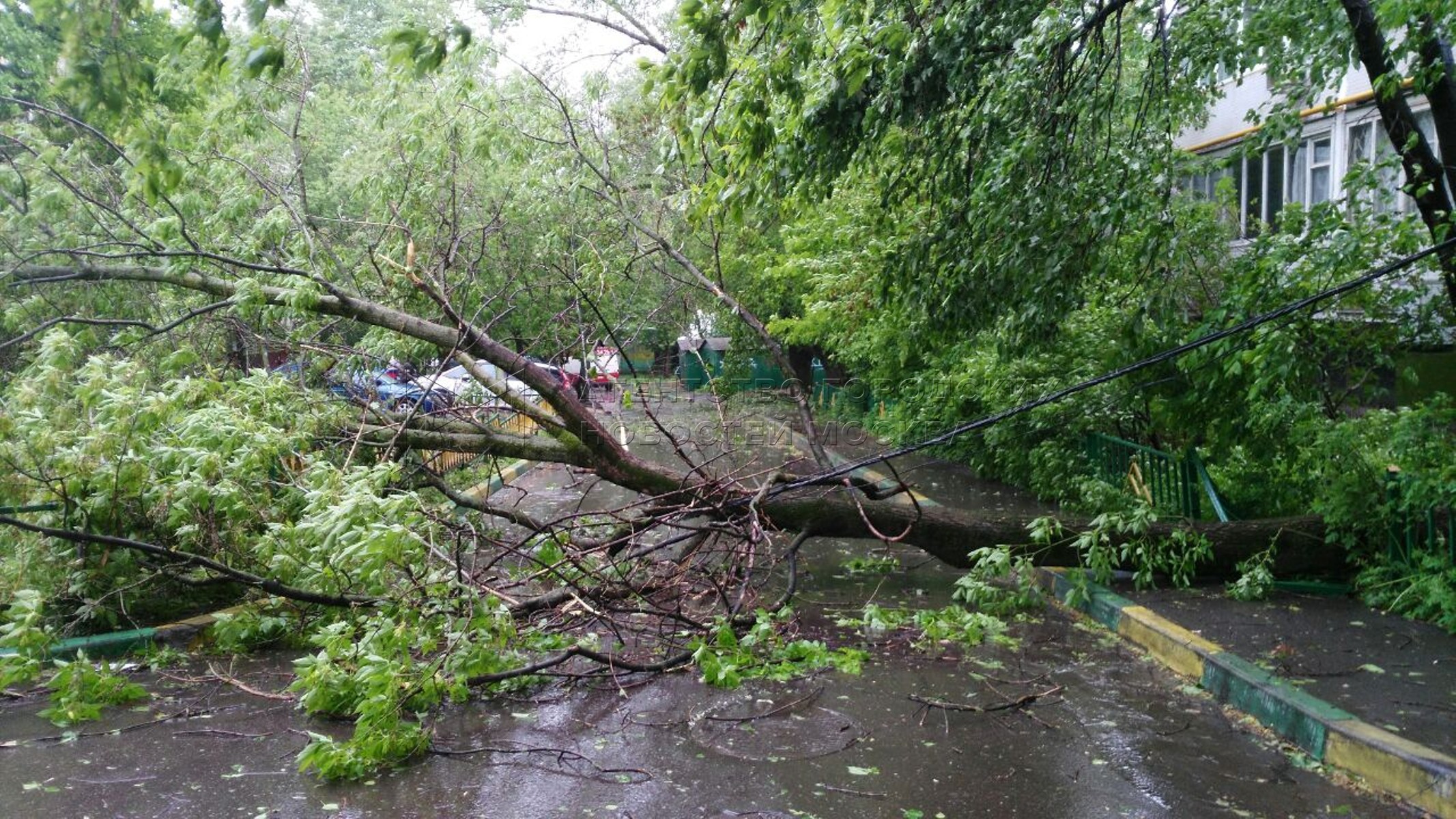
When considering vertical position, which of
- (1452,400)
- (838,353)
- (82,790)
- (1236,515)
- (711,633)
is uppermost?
(838,353)

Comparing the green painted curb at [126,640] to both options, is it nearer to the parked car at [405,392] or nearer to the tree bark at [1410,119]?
the parked car at [405,392]

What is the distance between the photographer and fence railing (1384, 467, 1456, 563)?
24.8ft

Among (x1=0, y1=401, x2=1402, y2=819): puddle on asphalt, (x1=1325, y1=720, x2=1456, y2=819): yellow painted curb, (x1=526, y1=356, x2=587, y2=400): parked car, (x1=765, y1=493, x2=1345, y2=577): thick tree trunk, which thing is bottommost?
(x1=0, y1=401, x2=1402, y2=819): puddle on asphalt

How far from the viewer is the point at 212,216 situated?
10.6 meters

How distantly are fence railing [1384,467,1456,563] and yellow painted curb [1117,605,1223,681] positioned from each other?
1865 millimetres

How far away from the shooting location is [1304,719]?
573 centimetres

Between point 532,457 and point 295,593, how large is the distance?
3222mm

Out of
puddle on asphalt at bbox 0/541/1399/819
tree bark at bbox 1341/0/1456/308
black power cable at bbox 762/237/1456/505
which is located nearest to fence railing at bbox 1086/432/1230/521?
black power cable at bbox 762/237/1456/505

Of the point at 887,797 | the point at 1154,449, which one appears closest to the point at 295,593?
the point at 887,797

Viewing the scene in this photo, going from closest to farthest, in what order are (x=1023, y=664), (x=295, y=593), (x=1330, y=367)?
1. (x=295, y=593)
2. (x=1023, y=664)
3. (x=1330, y=367)

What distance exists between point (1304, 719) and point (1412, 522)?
3.08m

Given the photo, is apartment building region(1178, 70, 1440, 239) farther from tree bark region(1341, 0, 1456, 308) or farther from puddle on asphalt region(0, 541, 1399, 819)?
puddle on asphalt region(0, 541, 1399, 819)

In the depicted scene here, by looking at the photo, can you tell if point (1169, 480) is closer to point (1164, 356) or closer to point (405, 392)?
point (1164, 356)

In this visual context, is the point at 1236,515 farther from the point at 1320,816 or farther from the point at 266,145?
the point at 266,145
